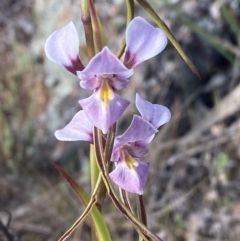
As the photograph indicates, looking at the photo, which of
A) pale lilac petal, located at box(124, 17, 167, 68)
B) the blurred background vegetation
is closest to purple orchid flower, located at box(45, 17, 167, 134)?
pale lilac petal, located at box(124, 17, 167, 68)

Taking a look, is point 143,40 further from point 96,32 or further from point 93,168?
point 93,168

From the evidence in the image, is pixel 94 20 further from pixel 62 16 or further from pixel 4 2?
pixel 4 2

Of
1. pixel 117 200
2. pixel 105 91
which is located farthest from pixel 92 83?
pixel 117 200

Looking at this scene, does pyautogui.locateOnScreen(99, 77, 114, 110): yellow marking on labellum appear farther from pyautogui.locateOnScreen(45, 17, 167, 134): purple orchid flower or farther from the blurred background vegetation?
the blurred background vegetation

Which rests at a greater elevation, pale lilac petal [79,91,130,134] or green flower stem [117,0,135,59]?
green flower stem [117,0,135,59]

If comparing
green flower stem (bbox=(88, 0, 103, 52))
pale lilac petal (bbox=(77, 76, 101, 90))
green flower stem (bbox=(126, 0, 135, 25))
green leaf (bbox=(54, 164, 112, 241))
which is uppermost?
green flower stem (bbox=(88, 0, 103, 52))

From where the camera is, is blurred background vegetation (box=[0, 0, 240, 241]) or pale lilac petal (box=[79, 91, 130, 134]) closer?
pale lilac petal (box=[79, 91, 130, 134])

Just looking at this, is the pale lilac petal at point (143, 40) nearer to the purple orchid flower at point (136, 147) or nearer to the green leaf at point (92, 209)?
the purple orchid flower at point (136, 147)
